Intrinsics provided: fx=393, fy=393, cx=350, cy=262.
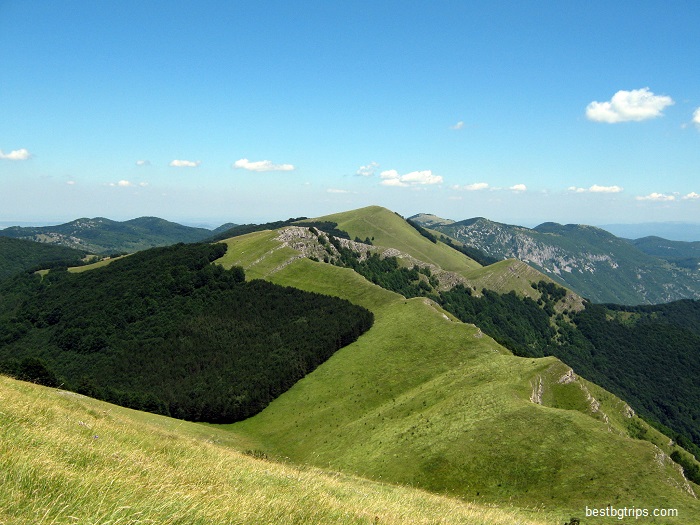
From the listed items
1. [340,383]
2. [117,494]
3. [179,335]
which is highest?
[117,494]

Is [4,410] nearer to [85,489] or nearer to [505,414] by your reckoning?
[85,489]

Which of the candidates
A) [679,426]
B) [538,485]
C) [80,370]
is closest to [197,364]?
[80,370]

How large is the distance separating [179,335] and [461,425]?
321ft

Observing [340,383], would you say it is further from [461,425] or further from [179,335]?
[179,335]

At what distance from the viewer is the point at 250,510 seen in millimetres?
7043

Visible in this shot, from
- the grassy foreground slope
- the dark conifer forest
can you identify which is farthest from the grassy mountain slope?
the grassy foreground slope

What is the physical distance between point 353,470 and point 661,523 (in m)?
28.3

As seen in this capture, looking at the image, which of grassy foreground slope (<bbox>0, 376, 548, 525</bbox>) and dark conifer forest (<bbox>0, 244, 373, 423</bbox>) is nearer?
grassy foreground slope (<bbox>0, 376, 548, 525</bbox>)

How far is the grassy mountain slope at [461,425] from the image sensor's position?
34.5 m

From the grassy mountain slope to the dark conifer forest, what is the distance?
788cm

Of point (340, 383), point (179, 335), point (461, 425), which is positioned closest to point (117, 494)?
point (461, 425)

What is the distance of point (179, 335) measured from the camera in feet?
392

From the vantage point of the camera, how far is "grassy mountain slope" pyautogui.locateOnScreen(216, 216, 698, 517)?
34.5 m

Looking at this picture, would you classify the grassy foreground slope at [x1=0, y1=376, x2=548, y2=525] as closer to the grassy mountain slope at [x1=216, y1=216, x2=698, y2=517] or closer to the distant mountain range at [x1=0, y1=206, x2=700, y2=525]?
the distant mountain range at [x1=0, y1=206, x2=700, y2=525]
